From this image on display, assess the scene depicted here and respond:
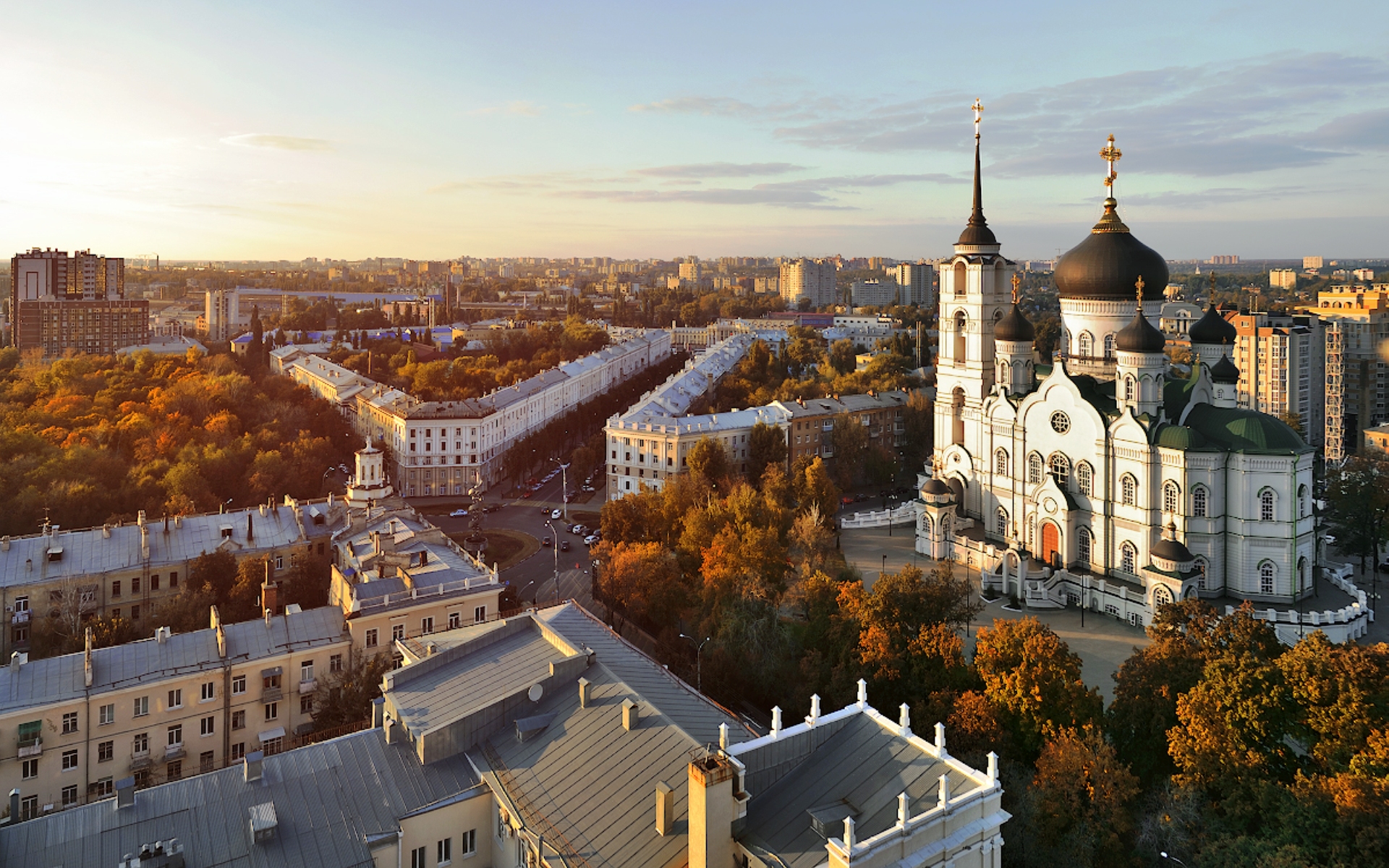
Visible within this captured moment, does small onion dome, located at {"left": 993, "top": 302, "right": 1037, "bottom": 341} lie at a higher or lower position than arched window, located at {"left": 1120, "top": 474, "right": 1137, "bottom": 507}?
higher

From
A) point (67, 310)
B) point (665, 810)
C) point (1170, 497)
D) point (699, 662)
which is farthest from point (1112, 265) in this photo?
point (67, 310)

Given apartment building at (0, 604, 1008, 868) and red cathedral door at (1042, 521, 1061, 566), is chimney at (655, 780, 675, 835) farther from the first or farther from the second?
red cathedral door at (1042, 521, 1061, 566)

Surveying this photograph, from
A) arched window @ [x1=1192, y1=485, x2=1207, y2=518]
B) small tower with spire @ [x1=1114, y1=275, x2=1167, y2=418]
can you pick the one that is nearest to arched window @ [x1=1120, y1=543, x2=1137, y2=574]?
arched window @ [x1=1192, y1=485, x2=1207, y2=518]

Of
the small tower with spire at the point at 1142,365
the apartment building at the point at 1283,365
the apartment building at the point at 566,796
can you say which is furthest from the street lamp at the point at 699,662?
the apartment building at the point at 1283,365

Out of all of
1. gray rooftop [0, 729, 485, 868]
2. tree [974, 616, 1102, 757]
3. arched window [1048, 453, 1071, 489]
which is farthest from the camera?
arched window [1048, 453, 1071, 489]

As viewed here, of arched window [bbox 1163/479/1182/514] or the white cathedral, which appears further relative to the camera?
arched window [bbox 1163/479/1182/514]

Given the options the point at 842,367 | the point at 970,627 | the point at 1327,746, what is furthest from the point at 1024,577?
the point at 842,367

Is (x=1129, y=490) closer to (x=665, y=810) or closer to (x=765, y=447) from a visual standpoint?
(x=765, y=447)
